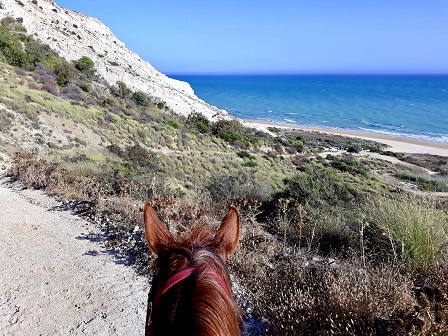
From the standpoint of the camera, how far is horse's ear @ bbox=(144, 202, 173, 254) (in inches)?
65.5

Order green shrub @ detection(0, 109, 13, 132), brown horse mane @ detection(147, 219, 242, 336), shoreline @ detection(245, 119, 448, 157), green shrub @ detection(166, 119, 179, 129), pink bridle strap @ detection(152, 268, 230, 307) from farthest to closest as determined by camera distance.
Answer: shoreline @ detection(245, 119, 448, 157)
green shrub @ detection(166, 119, 179, 129)
green shrub @ detection(0, 109, 13, 132)
pink bridle strap @ detection(152, 268, 230, 307)
brown horse mane @ detection(147, 219, 242, 336)

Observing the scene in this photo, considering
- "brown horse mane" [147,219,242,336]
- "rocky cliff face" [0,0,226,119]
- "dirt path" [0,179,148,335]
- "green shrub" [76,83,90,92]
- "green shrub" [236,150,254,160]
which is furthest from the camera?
"rocky cliff face" [0,0,226,119]

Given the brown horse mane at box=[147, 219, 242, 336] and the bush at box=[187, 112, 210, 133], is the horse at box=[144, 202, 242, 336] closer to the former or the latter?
the brown horse mane at box=[147, 219, 242, 336]

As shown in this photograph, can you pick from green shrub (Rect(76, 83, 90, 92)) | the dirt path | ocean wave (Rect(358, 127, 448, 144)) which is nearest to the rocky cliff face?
green shrub (Rect(76, 83, 90, 92))

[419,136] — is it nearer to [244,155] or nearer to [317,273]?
[244,155]

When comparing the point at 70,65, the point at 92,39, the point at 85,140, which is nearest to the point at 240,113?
the point at 92,39

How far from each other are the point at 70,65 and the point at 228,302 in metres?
39.8

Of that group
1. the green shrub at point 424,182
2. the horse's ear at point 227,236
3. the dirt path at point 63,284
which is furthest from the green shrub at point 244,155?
the horse's ear at point 227,236

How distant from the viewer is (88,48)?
43500mm

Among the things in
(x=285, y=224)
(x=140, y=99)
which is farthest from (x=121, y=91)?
(x=285, y=224)

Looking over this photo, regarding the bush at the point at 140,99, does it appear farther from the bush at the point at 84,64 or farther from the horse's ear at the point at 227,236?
the horse's ear at the point at 227,236

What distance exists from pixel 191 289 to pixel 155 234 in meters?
0.50

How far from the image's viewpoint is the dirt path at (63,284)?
13.4 feet

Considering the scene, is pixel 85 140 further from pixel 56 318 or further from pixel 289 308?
pixel 289 308
